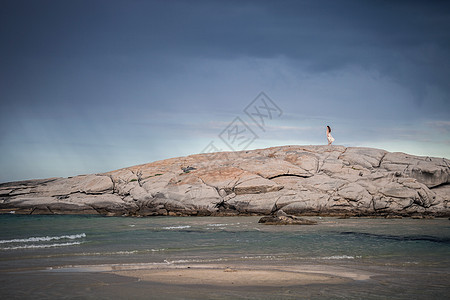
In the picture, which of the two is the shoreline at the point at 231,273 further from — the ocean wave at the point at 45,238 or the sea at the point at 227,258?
the ocean wave at the point at 45,238

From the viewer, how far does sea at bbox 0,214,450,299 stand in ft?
24.5

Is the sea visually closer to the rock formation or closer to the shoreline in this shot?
the shoreline

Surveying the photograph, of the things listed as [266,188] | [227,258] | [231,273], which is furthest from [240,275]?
[266,188]

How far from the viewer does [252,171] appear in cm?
3103

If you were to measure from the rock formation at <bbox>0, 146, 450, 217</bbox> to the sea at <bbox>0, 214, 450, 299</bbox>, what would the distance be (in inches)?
287

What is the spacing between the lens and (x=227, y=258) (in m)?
11.7

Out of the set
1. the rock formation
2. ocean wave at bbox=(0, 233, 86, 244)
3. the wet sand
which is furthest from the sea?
the rock formation

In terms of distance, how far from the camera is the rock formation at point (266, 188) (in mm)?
27281

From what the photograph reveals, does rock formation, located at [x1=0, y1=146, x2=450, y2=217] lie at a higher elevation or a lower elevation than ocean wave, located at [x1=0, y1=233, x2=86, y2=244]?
higher

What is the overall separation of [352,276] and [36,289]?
6.89m

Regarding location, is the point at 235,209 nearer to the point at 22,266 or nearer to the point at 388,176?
the point at 388,176

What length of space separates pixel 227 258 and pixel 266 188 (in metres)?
17.3

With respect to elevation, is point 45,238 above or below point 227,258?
above

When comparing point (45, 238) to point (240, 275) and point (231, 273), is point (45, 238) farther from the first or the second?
point (240, 275)
